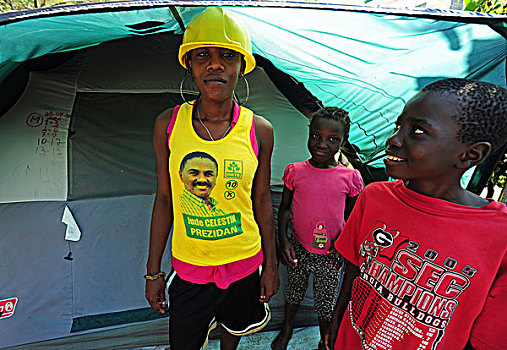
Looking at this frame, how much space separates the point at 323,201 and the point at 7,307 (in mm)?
1813

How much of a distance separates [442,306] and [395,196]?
297 mm

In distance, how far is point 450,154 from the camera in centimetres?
76

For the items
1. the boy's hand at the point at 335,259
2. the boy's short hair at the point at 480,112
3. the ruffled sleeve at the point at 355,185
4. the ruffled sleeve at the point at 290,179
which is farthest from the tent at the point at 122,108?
the boy's short hair at the point at 480,112

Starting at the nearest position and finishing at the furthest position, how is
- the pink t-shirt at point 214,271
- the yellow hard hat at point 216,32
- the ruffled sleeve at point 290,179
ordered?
the yellow hard hat at point 216,32, the pink t-shirt at point 214,271, the ruffled sleeve at point 290,179

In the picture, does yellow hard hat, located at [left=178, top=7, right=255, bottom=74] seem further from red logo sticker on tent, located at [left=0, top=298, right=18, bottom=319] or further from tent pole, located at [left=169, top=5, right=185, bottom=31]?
red logo sticker on tent, located at [left=0, top=298, right=18, bottom=319]

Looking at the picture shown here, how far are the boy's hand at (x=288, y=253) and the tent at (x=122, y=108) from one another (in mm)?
475

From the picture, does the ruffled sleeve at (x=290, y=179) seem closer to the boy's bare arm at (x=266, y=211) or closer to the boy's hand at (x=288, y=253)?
the boy's hand at (x=288, y=253)

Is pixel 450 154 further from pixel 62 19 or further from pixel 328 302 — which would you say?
pixel 62 19

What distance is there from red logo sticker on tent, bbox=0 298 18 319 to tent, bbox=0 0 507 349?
11 millimetres

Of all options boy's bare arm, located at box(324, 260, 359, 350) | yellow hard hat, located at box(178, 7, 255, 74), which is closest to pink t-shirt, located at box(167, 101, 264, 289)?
yellow hard hat, located at box(178, 7, 255, 74)

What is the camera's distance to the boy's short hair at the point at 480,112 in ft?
2.42

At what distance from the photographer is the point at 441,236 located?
0.77 meters

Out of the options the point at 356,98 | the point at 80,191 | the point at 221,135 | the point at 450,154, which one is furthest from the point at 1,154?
the point at 450,154

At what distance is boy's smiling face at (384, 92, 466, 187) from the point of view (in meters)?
0.75
